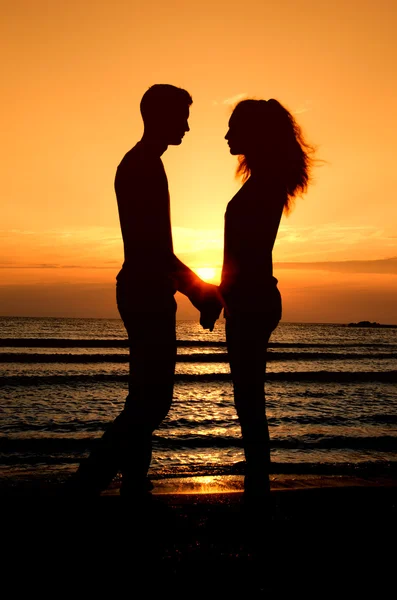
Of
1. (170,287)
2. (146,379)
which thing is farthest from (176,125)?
(146,379)

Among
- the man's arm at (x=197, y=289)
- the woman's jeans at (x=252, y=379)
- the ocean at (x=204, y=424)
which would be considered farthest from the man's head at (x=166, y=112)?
the ocean at (x=204, y=424)

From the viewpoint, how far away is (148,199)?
3.15 meters

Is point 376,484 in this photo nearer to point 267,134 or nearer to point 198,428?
point 267,134

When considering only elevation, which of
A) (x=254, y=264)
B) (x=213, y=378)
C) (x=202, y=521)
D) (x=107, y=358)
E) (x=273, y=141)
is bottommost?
(x=107, y=358)

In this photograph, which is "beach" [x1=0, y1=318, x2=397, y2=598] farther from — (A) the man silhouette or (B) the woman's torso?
(B) the woman's torso

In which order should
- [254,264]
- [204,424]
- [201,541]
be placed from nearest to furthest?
[201,541]
[254,264]
[204,424]

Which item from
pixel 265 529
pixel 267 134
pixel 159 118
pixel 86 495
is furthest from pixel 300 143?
pixel 86 495

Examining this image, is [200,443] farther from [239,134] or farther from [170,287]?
[239,134]

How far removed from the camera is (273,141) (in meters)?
3.33

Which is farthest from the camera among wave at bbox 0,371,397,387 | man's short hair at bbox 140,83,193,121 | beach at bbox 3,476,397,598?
wave at bbox 0,371,397,387

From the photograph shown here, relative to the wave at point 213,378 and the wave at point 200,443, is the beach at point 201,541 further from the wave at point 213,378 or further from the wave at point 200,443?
the wave at point 213,378

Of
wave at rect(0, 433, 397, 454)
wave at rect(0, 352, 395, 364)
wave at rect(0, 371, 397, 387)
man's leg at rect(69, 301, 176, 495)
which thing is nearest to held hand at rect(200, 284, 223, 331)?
man's leg at rect(69, 301, 176, 495)

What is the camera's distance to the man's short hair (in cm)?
326

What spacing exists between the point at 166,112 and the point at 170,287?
3.87 ft
